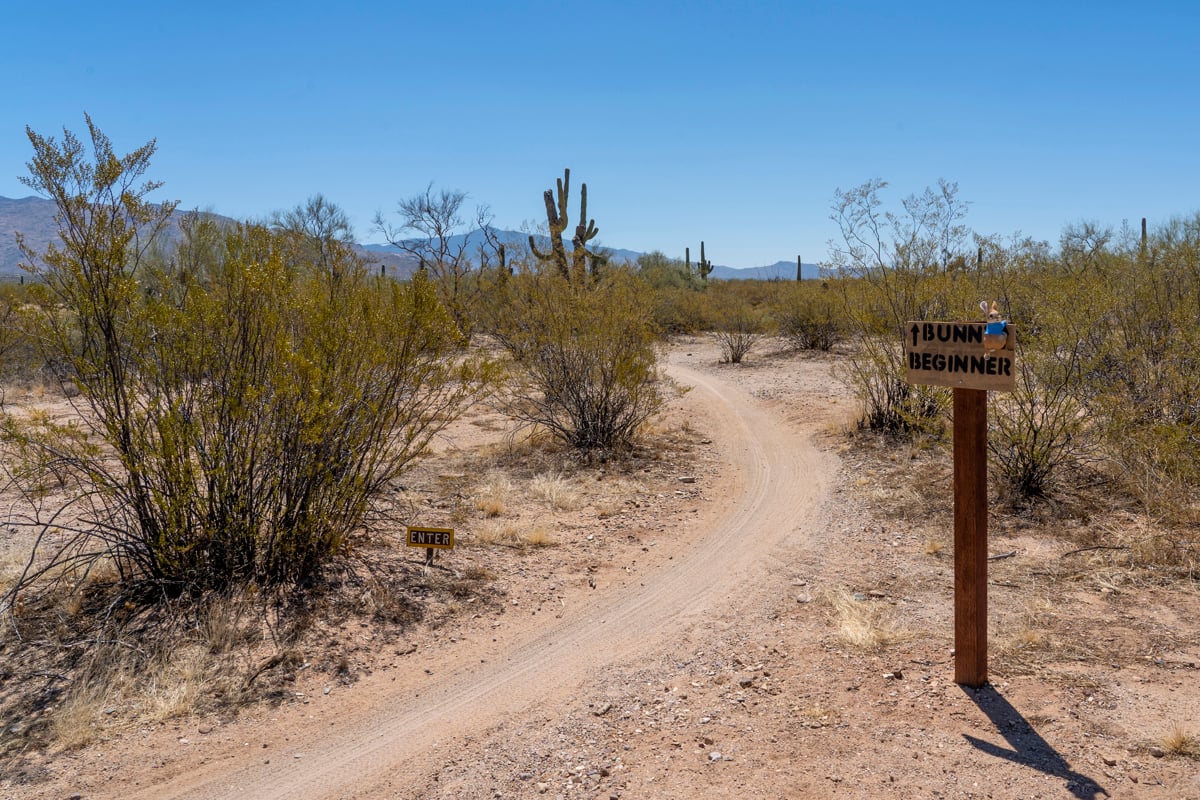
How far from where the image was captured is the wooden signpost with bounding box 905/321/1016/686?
170 inches

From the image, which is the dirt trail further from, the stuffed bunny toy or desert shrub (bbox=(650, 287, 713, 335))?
desert shrub (bbox=(650, 287, 713, 335))

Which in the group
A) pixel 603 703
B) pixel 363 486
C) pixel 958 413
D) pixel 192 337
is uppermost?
pixel 192 337

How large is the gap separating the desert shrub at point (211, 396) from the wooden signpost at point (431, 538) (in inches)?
20.6

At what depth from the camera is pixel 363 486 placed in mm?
6781

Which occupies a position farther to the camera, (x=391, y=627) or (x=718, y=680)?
(x=391, y=627)

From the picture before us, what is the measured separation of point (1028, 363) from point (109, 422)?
8.29 meters

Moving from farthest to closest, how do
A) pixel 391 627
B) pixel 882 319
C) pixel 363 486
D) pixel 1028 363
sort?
pixel 882 319
pixel 1028 363
pixel 363 486
pixel 391 627

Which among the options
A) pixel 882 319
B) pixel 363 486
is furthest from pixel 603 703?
pixel 882 319

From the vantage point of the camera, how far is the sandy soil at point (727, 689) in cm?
390

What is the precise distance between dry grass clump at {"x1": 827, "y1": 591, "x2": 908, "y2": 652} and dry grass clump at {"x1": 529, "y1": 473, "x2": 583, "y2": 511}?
3393mm

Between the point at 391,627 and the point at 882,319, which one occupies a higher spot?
the point at 882,319

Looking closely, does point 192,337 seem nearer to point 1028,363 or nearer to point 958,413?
point 958,413

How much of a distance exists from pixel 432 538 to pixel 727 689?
2.85 meters

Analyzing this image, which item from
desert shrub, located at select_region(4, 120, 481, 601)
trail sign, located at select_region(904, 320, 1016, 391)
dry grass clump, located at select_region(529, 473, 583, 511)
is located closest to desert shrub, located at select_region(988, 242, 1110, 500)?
trail sign, located at select_region(904, 320, 1016, 391)
